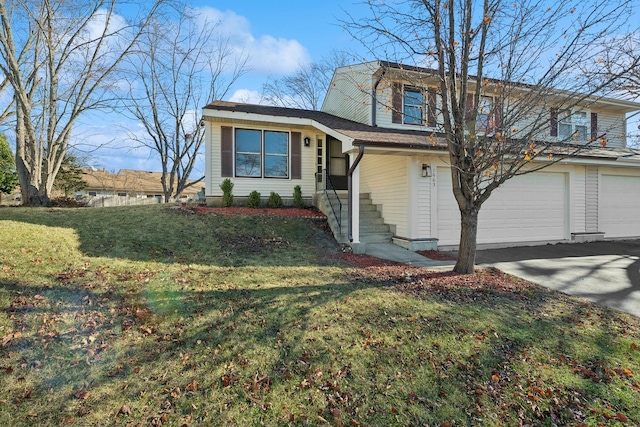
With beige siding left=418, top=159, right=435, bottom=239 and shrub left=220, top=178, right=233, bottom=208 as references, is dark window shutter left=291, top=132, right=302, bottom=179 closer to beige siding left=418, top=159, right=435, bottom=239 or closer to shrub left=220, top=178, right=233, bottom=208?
shrub left=220, top=178, right=233, bottom=208

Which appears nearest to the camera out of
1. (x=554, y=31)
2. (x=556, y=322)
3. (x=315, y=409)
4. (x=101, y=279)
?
(x=315, y=409)

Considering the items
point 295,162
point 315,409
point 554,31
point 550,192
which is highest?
point 554,31

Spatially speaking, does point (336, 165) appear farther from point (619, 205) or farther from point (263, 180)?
point (619, 205)

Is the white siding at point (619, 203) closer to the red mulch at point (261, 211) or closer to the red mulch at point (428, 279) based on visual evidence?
the red mulch at point (428, 279)

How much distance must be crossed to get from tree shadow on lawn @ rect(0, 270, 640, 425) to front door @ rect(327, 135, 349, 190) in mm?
7791

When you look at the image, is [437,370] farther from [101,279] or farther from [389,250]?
[389,250]

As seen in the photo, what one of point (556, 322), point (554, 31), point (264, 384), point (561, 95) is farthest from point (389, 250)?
point (264, 384)

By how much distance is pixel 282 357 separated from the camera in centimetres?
307

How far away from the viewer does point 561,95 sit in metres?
6.12

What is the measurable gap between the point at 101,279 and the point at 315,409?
3735 mm

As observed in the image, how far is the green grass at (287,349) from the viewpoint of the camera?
2475 mm

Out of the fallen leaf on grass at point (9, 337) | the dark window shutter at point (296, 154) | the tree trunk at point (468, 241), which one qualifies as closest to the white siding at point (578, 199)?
the tree trunk at point (468, 241)

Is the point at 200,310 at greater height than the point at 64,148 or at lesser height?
lesser

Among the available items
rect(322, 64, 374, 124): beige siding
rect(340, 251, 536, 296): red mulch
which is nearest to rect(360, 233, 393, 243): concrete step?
rect(340, 251, 536, 296): red mulch
